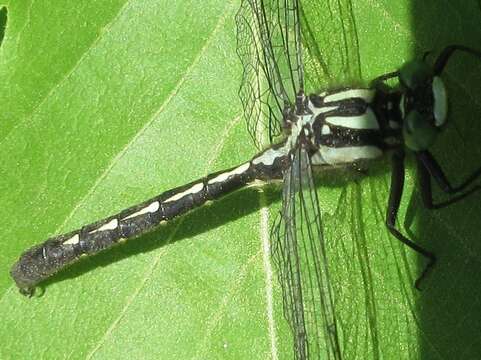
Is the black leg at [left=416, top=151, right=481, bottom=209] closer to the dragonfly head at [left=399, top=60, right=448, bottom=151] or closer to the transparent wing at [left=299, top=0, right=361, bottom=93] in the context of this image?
the dragonfly head at [left=399, top=60, right=448, bottom=151]

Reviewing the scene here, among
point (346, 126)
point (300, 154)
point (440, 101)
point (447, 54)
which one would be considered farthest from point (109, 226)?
point (447, 54)

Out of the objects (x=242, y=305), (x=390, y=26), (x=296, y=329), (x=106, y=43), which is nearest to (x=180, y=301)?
(x=242, y=305)

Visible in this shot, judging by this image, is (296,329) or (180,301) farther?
(180,301)

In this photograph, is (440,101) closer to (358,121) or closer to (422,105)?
(422,105)

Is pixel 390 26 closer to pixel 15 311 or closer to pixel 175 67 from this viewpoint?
pixel 175 67

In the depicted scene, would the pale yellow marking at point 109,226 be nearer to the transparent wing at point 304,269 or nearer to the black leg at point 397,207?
the transparent wing at point 304,269

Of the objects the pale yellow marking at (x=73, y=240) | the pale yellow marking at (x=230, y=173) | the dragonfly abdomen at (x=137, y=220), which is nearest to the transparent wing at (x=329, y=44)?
the dragonfly abdomen at (x=137, y=220)

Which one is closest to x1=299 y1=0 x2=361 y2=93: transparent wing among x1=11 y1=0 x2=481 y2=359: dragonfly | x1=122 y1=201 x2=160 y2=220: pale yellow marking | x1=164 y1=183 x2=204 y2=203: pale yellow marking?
x1=11 y1=0 x2=481 y2=359: dragonfly
